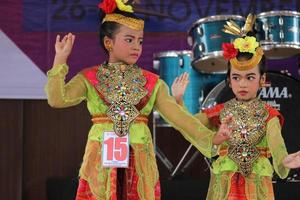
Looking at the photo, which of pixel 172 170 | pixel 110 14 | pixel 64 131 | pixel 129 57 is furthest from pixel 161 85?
pixel 64 131

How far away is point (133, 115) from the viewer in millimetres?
2896

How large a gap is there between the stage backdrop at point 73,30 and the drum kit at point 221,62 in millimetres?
238

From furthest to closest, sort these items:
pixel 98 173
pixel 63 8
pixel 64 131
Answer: pixel 64 131 → pixel 63 8 → pixel 98 173

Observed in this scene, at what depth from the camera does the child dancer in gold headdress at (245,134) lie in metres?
3.17

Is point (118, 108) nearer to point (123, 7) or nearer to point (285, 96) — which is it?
point (123, 7)

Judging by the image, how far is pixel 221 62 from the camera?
195 inches

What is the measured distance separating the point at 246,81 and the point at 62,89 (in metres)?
0.91

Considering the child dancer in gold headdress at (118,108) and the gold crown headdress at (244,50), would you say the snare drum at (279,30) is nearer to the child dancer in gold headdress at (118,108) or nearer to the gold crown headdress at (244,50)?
the gold crown headdress at (244,50)

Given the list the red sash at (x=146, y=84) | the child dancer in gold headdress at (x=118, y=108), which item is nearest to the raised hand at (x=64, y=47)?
the child dancer in gold headdress at (x=118, y=108)

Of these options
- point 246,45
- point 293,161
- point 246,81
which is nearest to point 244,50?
point 246,45

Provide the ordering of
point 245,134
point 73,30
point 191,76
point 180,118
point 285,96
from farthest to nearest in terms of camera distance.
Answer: point 73,30, point 191,76, point 285,96, point 245,134, point 180,118

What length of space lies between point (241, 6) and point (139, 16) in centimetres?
235

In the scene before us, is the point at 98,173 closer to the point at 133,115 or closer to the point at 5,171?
the point at 133,115

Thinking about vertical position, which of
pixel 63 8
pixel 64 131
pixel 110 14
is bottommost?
pixel 64 131
